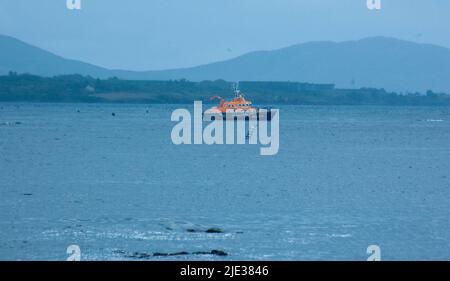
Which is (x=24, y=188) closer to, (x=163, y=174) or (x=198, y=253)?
(x=163, y=174)

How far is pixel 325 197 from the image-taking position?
1289 inches

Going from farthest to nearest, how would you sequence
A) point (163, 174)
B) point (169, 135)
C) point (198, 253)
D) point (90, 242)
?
point (169, 135) → point (163, 174) → point (90, 242) → point (198, 253)

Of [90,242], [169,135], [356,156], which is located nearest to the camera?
[90,242]

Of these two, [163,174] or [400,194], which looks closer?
[400,194]

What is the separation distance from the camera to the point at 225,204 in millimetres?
29797

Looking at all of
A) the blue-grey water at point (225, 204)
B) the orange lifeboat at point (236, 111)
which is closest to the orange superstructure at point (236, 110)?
the orange lifeboat at point (236, 111)

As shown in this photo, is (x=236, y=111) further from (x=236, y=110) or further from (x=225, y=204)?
(x=225, y=204)

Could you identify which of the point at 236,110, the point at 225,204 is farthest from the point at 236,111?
the point at 225,204

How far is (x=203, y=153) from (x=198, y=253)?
124ft

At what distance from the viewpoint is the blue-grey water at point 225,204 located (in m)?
21.6

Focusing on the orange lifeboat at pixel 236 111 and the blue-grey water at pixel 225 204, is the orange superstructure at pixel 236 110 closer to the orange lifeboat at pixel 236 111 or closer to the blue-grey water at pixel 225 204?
the orange lifeboat at pixel 236 111

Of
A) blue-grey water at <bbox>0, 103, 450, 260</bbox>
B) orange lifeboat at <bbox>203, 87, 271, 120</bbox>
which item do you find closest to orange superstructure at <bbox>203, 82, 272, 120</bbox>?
orange lifeboat at <bbox>203, 87, 271, 120</bbox>
